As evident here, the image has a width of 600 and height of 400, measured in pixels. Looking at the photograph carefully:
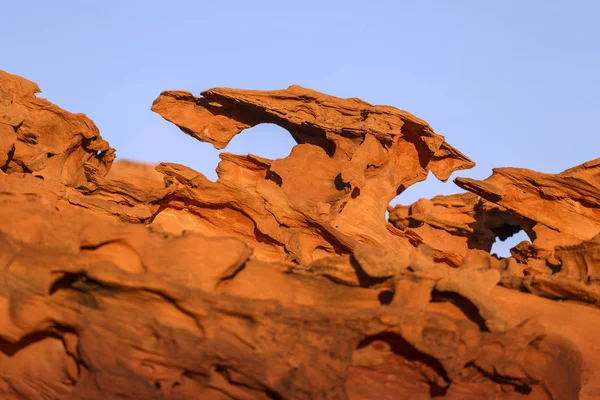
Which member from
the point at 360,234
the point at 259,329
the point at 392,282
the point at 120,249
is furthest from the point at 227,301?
the point at 360,234

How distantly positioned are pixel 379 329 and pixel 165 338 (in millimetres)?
2091

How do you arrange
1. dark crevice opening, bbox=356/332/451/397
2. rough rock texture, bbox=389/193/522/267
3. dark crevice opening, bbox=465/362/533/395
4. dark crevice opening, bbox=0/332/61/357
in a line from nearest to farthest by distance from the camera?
dark crevice opening, bbox=0/332/61/357
dark crevice opening, bbox=356/332/451/397
dark crevice opening, bbox=465/362/533/395
rough rock texture, bbox=389/193/522/267

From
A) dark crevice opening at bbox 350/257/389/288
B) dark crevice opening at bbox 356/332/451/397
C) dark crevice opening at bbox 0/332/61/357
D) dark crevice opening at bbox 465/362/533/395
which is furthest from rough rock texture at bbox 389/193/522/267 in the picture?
dark crevice opening at bbox 0/332/61/357

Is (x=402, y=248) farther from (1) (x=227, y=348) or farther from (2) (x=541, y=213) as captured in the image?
(1) (x=227, y=348)

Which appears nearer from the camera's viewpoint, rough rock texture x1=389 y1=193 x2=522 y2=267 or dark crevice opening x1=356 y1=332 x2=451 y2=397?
dark crevice opening x1=356 y1=332 x2=451 y2=397

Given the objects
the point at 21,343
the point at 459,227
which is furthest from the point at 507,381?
the point at 459,227

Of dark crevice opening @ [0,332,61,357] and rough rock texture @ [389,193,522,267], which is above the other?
rough rock texture @ [389,193,522,267]

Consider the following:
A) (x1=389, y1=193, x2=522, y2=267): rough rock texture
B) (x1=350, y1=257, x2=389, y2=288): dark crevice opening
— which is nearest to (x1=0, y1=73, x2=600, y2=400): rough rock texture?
(x1=350, y1=257, x2=389, y2=288): dark crevice opening

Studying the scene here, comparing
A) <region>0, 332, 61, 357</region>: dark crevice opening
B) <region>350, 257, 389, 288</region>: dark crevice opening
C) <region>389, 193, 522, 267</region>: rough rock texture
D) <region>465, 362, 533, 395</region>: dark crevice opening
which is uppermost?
<region>389, 193, 522, 267</region>: rough rock texture

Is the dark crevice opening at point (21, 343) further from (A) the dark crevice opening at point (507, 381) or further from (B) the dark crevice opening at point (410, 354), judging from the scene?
(A) the dark crevice opening at point (507, 381)

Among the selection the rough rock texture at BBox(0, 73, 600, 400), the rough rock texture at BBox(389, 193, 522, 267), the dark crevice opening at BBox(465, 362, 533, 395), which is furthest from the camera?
the rough rock texture at BBox(389, 193, 522, 267)

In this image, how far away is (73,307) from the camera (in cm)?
919

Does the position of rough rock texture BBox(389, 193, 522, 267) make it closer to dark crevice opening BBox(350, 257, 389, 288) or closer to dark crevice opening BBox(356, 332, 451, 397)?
dark crevice opening BBox(350, 257, 389, 288)

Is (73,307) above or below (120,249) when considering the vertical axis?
below
